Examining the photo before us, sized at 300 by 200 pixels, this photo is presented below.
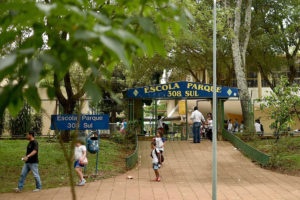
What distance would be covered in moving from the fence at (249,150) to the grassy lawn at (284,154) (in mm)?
320

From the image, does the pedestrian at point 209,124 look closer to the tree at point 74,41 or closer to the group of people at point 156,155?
the group of people at point 156,155

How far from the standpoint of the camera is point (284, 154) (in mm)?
16094

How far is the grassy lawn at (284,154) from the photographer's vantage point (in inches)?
551

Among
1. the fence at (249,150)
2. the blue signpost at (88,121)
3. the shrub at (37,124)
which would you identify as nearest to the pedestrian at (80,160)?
the blue signpost at (88,121)

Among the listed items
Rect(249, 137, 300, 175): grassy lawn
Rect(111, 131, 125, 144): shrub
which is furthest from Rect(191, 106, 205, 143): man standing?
Rect(111, 131, 125, 144): shrub

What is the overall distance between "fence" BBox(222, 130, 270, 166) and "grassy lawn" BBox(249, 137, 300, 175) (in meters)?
0.32

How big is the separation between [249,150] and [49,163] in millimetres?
7943

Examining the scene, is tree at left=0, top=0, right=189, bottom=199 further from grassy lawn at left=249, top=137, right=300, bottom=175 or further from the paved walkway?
grassy lawn at left=249, top=137, right=300, bottom=175

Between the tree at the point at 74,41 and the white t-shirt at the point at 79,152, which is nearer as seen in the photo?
the tree at the point at 74,41

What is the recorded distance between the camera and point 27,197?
32.5ft

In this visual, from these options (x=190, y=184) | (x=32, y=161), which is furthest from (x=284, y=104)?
(x=32, y=161)

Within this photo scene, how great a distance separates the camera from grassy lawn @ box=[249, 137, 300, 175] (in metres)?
14.0

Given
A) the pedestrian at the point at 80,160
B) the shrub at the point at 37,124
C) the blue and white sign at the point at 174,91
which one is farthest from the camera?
the shrub at the point at 37,124

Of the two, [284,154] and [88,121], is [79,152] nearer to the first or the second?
[88,121]
